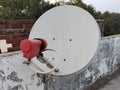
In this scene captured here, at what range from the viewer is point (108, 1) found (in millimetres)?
7688

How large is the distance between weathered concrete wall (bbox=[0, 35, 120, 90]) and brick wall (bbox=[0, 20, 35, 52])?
0.31m

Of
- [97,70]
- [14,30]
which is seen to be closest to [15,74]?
[14,30]

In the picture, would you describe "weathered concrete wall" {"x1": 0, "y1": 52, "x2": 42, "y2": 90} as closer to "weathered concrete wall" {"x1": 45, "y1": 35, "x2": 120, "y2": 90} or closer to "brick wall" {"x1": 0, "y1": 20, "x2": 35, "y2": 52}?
"brick wall" {"x1": 0, "y1": 20, "x2": 35, "y2": 52}

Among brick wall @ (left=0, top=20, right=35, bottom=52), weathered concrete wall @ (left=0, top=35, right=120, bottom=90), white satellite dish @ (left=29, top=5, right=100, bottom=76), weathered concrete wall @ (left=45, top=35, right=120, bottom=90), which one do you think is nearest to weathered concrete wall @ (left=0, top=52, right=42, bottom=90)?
weathered concrete wall @ (left=0, top=35, right=120, bottom=90)

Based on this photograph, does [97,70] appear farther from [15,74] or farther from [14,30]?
[15,74]

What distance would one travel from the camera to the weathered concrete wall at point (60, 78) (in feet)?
7.00

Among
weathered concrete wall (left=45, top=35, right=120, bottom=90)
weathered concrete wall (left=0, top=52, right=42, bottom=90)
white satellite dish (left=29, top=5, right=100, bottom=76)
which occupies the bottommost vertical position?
weathered concrete wall (left=45, top=35, right=120, bottom=90)

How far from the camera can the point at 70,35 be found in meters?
2.15

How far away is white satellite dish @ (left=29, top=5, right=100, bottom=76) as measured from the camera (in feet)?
6.64

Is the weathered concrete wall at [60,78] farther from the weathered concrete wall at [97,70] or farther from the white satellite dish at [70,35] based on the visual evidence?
the white satellite dish at [70,35]

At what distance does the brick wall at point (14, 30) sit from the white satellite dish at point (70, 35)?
36cm

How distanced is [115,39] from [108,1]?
2832 millimetres

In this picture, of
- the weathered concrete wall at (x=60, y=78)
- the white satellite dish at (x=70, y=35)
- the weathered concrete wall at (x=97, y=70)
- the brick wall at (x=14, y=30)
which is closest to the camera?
the white satellite dish at (x=70, y=35)

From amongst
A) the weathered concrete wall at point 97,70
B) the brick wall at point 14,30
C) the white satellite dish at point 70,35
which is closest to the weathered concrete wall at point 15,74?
the white satellite dish at point 70,35
